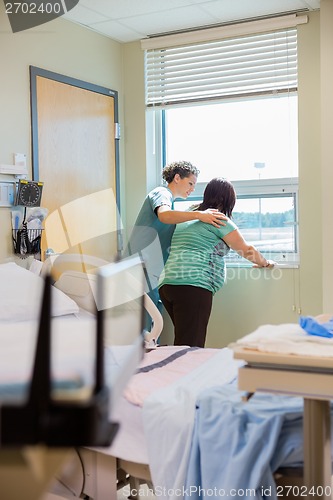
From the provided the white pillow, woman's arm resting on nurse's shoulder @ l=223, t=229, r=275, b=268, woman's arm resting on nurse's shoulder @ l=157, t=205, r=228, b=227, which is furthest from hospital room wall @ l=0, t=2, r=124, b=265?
woman's arm resting on nurse's shoulder @ l=223, t=229, r=275, b=268

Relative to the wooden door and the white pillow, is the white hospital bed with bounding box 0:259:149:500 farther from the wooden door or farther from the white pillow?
the wooden door

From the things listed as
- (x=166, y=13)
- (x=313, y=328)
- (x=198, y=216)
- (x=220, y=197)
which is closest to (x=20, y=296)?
(x=198, y=216)

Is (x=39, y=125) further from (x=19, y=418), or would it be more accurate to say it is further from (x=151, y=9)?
(x=19, y=418)

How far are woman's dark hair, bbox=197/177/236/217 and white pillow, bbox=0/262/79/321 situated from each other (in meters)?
1.00

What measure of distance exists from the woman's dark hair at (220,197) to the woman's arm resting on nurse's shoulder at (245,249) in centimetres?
19

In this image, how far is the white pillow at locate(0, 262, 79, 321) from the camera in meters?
2.61

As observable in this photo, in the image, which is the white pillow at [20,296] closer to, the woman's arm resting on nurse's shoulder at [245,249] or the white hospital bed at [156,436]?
the white hospital bed at [156,436]

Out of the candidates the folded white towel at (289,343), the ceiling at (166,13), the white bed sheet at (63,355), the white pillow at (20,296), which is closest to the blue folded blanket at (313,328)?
the folded white towel at (289,343)

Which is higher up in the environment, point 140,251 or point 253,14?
point 253,14

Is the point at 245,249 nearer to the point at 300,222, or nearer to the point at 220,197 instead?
the point at 220,197

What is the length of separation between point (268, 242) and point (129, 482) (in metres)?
2.02

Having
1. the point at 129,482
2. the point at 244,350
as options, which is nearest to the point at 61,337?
the point at 244,350

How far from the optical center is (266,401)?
5.75 ft

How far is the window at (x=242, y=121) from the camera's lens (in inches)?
143
